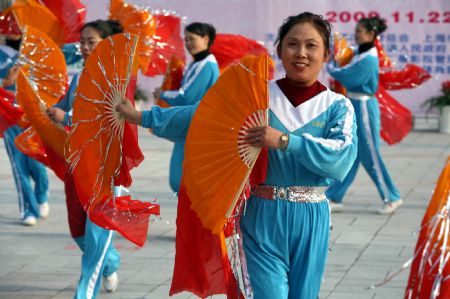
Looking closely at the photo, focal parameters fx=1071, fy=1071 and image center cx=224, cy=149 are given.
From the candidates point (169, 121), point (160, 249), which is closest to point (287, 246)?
point (169, 121)

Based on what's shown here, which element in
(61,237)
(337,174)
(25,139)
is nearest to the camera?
(337,174)

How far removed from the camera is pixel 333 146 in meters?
4.07

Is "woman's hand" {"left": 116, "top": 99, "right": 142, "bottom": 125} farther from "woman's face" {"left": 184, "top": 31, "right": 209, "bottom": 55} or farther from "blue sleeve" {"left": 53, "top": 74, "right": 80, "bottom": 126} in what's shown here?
"woman's face" {"left": 184, "top": 31, "right": 209, "bottom": 55}

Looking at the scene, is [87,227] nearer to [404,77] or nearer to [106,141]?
[106,141]

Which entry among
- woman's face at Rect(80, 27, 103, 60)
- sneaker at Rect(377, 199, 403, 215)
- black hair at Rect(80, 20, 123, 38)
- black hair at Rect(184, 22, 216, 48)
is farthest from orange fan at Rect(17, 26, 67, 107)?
sneaker at Rect(377, 199, 403, 215)

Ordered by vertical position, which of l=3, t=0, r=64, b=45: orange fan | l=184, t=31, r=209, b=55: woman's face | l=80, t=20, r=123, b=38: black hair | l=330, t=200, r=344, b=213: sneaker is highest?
l=80, t=20, r=123, b=38: black hair

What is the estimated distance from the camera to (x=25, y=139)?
24.8 feet

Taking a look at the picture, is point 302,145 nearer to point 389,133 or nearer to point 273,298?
point 273,298

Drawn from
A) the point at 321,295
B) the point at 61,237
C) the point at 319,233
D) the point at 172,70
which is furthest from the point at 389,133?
the point at 319,233

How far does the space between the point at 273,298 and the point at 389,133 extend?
20.6 ft

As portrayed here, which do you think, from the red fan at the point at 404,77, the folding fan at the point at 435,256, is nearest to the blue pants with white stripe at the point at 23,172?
the red fan at the point at 404,77

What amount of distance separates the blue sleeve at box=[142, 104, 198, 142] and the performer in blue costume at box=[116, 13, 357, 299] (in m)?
0.36

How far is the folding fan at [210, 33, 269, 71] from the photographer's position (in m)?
9.05

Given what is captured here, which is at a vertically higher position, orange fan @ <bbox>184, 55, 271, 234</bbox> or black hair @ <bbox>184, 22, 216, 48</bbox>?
orange fan @ <bbox>184, 55, 271, 234</bbox>
